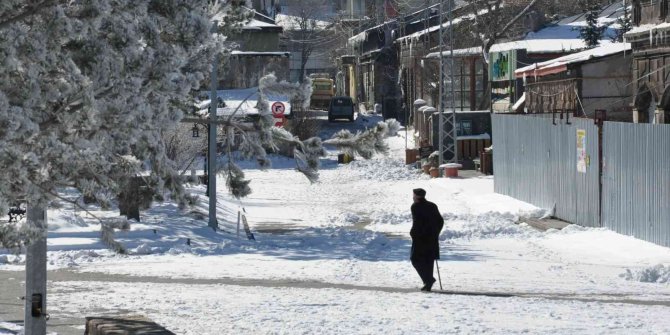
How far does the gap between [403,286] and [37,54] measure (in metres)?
10.0

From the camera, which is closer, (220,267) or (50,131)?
(50,131)

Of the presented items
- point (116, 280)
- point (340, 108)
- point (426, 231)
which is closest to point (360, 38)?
point (340, 108)

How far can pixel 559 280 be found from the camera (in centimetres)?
1827

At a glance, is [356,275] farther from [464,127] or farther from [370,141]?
[464,127]

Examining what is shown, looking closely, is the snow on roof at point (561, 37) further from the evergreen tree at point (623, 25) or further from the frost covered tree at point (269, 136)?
the frost covered tree at point (269, 136)

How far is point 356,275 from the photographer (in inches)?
763

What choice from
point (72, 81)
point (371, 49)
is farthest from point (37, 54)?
point (371, 49)

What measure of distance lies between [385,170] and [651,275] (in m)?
32.2

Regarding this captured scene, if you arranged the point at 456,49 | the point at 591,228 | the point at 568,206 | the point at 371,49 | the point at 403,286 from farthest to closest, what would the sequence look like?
the point at 371,49 < the point at 456,49 < the point at 568,206 < the point at 591,228 < the point at 403,286

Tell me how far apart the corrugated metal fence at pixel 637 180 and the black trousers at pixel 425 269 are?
19.9 ft

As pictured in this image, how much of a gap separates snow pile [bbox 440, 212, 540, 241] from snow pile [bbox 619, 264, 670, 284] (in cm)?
717

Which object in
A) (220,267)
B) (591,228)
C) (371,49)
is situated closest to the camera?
(220,267)

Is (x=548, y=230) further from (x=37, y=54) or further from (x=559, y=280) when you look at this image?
(x=37, y=54)

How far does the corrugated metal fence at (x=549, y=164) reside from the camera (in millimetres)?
25984
